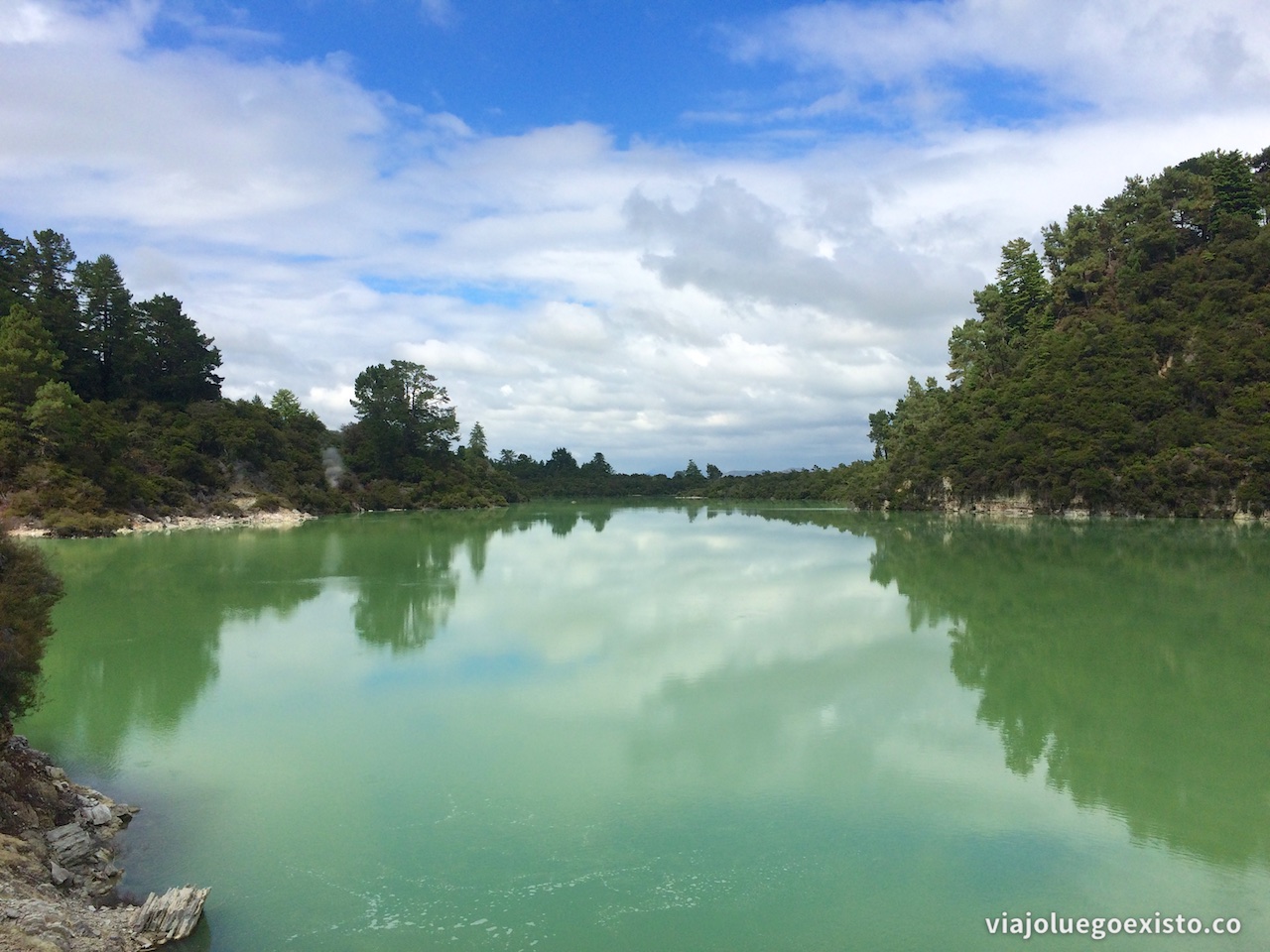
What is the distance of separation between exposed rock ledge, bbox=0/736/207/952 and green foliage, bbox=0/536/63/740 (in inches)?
13.8

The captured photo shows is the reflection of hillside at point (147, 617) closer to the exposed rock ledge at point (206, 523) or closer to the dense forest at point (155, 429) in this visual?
the exposed rock ledge at point (206, 523)

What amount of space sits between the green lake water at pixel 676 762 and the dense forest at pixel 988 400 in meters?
20.1

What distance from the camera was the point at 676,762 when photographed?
24.5ft

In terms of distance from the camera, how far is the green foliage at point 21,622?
5.70 meters

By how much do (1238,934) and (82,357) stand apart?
51.4 m

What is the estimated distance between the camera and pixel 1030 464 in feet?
150

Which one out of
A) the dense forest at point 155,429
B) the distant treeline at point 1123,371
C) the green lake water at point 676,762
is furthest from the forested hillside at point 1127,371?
the dense forest at point 155,429

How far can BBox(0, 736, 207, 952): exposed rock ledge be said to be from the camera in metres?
3.91

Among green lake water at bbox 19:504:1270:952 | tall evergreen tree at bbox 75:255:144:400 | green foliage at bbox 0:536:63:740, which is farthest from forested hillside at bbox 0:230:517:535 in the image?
green foliage at bbox 0:536:63:740

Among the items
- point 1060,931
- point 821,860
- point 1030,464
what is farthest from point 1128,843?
point 1030,464

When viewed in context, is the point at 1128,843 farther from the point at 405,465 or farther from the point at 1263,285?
the point at 405,465

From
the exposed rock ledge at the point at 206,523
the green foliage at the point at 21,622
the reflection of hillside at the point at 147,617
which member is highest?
the green foliage at the point at 21,622

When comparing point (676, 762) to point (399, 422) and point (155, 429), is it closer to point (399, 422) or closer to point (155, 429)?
point (155, 429)

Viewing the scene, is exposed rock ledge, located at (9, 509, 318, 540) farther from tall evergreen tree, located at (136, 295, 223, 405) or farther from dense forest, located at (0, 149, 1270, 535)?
tall evergreen tree, located at (136, 295, 223, 405)
